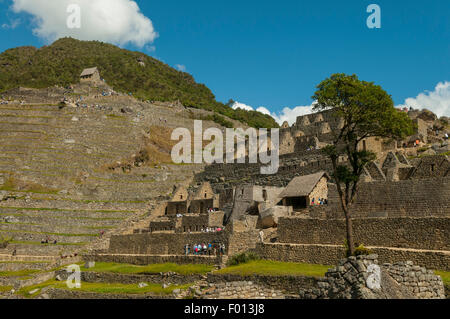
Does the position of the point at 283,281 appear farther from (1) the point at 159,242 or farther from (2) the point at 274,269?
(1) the point at 159,242

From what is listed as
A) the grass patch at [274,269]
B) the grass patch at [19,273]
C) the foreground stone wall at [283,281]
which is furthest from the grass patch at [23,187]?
the foreground stone wall at [283,281]

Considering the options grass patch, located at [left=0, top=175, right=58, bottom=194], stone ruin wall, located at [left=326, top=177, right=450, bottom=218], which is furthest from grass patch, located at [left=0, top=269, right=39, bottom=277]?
stone ruin wall, located at [left=326, top=177, right=450, bottom=218]

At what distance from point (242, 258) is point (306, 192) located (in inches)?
308

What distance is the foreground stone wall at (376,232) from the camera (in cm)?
1915

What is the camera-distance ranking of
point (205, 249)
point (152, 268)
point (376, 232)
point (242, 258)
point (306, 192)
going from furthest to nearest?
point (306, 192)
point (152, 268)
point (205, 249)
point (242, 258)
point (376, 232)

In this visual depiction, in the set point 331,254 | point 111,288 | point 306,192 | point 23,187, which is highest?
point 23,187

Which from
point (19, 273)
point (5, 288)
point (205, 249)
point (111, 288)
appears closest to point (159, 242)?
point (205, 249)

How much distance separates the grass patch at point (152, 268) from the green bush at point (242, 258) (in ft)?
3.84

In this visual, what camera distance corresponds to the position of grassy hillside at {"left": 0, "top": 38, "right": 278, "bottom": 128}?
Result: 11788cm

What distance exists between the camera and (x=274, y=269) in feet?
67.8

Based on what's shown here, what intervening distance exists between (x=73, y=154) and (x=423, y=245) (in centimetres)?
5030

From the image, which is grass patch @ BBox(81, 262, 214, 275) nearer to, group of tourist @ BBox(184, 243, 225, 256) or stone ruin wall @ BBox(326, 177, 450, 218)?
group of tourist @ BBox(184, 243, 225, 256)

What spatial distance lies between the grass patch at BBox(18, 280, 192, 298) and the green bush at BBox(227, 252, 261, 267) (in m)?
2.61
